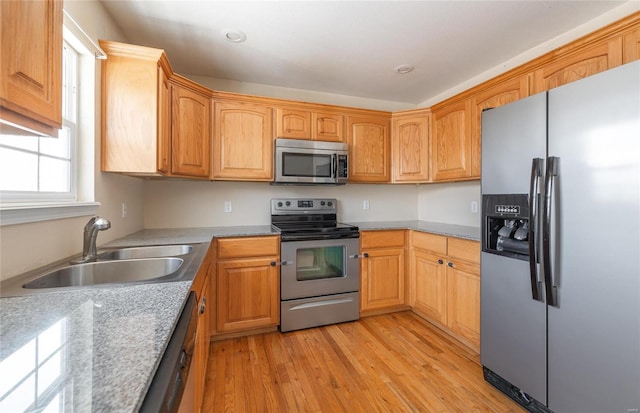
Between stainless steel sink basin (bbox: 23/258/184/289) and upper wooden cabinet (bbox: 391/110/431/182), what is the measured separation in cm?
236

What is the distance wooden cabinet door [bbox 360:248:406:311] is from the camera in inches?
105

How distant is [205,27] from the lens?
77.6 inches

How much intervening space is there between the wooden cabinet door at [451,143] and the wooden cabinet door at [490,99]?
0.17 ft

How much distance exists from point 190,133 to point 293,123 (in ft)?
3.10

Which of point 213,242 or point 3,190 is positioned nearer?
point 3,190

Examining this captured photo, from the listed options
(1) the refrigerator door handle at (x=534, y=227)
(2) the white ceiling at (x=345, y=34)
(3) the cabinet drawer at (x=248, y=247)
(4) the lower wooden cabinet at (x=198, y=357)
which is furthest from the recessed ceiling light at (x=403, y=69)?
(4) the lower wooden cabinet at (x=198, y=357)

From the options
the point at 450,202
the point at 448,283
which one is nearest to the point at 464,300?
the point at 448,283

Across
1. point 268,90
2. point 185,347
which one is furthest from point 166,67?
point 185,347

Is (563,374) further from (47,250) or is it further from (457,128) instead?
(47,250)

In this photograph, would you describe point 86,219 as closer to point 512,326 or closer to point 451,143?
point 512,326

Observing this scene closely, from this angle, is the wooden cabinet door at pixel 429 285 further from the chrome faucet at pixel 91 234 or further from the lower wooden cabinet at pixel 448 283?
A: the chrome faucet at pixel 91 234

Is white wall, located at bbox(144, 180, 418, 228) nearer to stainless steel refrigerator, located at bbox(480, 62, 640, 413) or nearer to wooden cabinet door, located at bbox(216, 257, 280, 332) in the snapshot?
wooden cabinet door, located at bbox(216, 257, 280, 332)

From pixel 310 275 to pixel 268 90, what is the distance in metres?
2.01

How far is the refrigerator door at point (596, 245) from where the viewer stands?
45.1 inches
